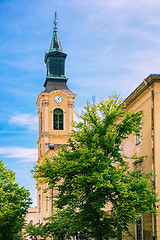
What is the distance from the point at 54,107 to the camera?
76.1 m

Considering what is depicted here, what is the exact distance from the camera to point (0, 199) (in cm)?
3900

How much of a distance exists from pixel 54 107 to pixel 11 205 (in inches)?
1479

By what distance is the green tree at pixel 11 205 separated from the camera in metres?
38.9

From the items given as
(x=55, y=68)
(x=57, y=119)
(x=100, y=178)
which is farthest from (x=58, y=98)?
(x=100, y=178)

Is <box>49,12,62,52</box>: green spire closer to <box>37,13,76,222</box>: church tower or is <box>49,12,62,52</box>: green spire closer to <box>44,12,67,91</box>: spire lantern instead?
<box>37,13,76,222</box>: church tower

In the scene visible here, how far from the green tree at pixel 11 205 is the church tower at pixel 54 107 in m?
29.8

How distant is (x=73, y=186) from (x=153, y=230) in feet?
19.0

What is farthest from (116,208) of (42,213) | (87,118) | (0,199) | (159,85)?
(42,213)

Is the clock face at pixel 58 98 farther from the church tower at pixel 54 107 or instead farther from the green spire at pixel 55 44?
the green spire at pixel 55 44

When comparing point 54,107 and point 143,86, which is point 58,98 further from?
point 143,86

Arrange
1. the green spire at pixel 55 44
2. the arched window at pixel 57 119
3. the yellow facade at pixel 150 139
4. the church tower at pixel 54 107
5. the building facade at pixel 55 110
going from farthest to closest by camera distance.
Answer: the green spire at pixel 55 44 → the arched window at pixel 57 119 → the church tower at pixel 54 107 → the building facade at pixel 55 110 → the yellow facade at pixel 150 139

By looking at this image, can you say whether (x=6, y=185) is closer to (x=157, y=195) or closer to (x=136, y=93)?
(x=136, y=93)

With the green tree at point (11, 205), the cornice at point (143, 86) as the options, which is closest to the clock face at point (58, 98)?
the green tree at point (11, 205)

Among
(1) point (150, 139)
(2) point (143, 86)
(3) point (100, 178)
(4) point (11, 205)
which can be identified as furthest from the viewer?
(4) point (11, 205)
